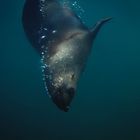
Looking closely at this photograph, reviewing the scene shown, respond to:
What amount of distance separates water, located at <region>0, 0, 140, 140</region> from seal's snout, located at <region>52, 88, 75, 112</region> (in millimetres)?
10181

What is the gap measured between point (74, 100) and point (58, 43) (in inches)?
516

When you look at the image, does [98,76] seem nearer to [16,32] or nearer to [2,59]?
[2,59]

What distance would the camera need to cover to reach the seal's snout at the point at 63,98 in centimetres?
441

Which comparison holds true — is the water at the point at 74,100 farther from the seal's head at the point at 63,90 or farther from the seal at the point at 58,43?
the seal's head at the point at 63,90

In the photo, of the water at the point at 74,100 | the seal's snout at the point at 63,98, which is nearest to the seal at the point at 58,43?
the seal's snout at the point at 63,98

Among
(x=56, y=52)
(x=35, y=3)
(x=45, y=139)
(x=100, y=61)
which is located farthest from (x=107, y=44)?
(x=56, y=52)

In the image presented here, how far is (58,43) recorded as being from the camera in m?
5.87

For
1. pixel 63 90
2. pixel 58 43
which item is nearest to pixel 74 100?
pixel 58 43

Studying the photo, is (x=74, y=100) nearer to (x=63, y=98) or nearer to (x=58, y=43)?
(x=58, y=43)

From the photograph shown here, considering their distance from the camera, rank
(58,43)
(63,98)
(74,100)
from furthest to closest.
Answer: (74,100) → (58,43) → (63,98)

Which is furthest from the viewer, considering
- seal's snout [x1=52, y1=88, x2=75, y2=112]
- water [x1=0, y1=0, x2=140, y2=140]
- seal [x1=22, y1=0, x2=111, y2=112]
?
water [x1=0, y1=0, x2=140, y2=140]

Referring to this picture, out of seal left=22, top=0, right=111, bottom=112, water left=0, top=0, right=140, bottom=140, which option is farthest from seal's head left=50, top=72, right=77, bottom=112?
water left=0, top=0, right=140, bottom=140

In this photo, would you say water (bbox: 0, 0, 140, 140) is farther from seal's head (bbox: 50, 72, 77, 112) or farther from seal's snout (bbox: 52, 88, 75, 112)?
seal's snout (bbox: 52, 88, 75, 112)

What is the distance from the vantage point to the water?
1636 cm
